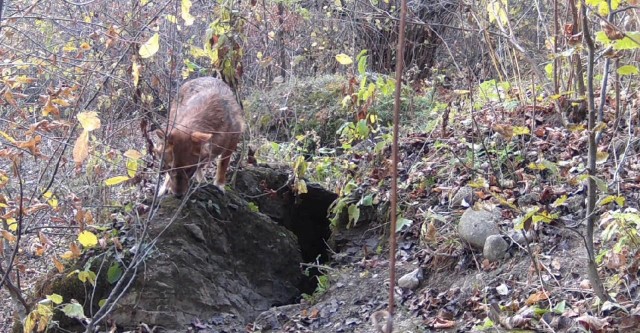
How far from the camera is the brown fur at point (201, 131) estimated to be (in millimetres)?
6258

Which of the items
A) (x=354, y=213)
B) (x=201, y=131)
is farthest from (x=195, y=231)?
(x=354, y=213)

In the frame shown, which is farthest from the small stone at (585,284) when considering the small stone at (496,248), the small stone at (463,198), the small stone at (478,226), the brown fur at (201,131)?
the brown fur at (201,131)

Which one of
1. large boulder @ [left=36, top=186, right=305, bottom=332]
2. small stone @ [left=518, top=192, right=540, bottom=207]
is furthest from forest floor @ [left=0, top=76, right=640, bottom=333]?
large boulder @ [left=36, top=186, right=305, bottom=332]

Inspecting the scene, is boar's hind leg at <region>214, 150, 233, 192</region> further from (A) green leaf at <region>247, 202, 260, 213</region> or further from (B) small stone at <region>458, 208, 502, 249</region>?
(B) small stone at <region>458, 208, 502, 249</region>

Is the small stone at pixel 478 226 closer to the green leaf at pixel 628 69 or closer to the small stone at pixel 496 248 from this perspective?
the small stone at pixel 496 248

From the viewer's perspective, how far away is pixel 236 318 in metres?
5.60

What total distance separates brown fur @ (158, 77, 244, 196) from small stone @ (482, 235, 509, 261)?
2.27m

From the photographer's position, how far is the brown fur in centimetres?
626

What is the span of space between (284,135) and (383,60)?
2.24 m

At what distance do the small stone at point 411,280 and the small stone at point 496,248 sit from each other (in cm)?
56

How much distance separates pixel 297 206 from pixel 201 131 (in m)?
1.24

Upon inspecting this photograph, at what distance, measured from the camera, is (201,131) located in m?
6.82

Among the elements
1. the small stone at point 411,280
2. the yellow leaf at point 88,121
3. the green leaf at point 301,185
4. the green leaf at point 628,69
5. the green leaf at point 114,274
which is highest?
the green leaf at point 628,69

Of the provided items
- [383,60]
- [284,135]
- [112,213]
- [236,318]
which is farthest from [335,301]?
[383,60]
